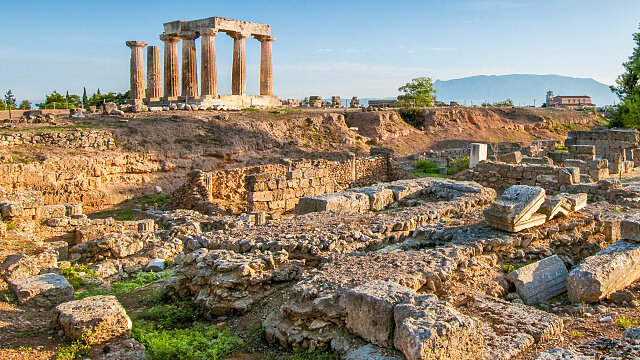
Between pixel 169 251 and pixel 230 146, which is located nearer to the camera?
pixel 169 251

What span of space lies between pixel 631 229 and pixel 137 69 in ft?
99.3

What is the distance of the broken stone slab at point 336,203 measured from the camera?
1095cm

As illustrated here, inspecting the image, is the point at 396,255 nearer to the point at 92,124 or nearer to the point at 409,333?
the point at 409,333

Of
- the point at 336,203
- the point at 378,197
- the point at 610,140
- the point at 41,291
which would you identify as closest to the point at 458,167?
the point at 610,140

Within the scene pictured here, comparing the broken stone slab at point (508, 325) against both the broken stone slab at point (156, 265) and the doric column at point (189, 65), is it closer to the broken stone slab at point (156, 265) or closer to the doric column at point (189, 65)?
the broken stone slab at point (156, 265)

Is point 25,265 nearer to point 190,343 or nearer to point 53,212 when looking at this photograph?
point 190,343

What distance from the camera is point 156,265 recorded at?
9648 millimetres

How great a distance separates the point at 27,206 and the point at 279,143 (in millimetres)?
16307

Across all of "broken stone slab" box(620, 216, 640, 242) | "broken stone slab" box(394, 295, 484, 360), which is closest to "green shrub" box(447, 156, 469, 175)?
"broken stone slab" box(620, 216, 640, 242)

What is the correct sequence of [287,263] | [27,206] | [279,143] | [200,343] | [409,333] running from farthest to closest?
[279,143] < [27,206] < [287,263] < [200,343] < [409,333]

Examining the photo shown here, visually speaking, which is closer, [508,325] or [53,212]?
[508,325]

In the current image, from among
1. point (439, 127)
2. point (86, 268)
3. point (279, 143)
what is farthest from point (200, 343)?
point (439, 127)

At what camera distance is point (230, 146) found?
25297 millimetres

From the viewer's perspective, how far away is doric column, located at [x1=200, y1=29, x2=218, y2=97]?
3175cm
